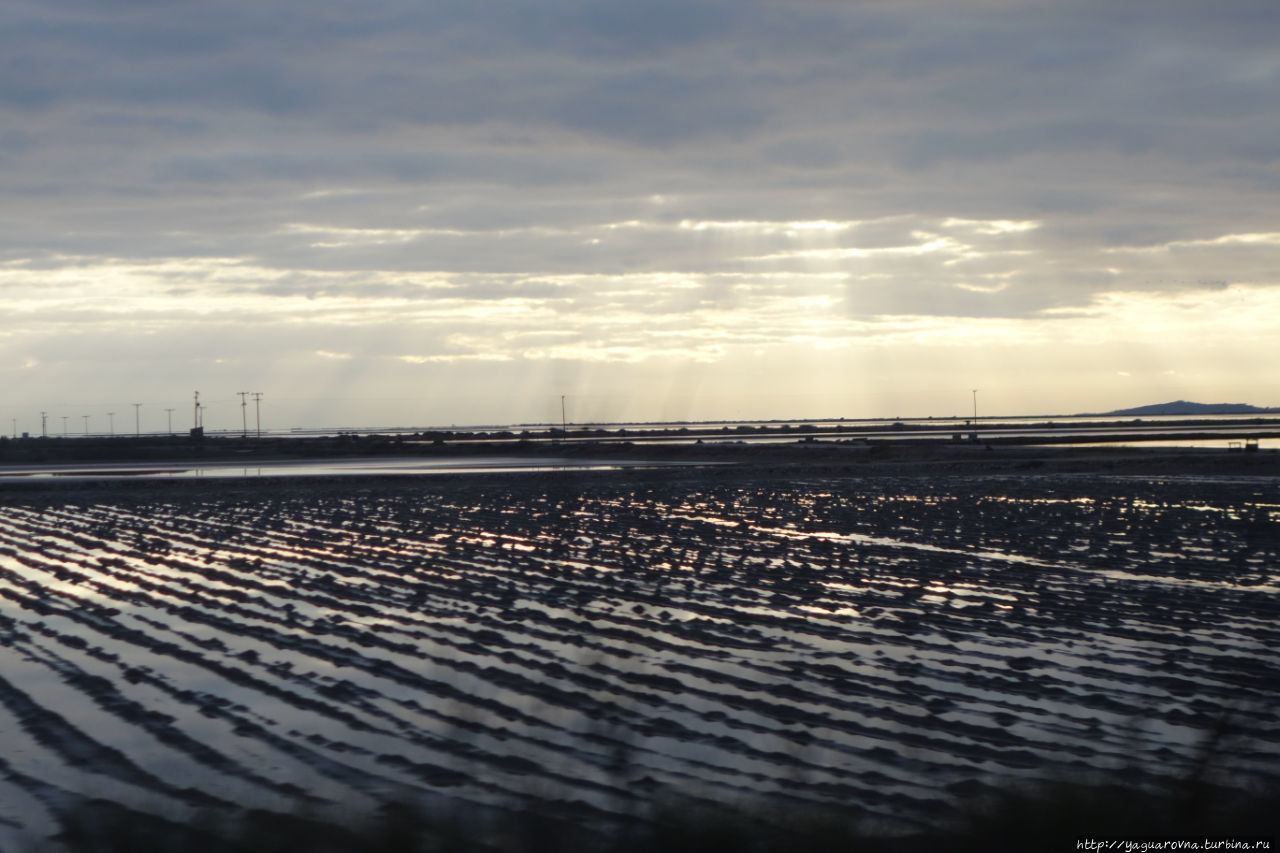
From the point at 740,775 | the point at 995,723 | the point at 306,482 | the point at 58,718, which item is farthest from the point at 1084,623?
the point at 306,482

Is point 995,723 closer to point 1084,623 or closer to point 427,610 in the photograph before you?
point 1084,623

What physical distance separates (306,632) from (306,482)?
138 feet

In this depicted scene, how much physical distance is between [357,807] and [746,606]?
1007 cm

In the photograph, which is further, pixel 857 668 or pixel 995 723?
pixel 857 668

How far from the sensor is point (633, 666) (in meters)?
14.0

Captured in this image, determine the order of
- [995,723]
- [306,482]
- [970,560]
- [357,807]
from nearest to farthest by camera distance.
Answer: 1. [357,807]
2. [995,723]
3. [970,560]
4. [306,482]

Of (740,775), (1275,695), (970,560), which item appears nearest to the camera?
(740,775)

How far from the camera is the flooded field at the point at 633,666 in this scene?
9.63 meters

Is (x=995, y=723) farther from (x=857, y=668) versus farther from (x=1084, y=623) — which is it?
(x=1084, y=623)

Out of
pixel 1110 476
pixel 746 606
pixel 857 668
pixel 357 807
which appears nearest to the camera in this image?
pixel 357 807

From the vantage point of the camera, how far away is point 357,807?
8727 millimetres

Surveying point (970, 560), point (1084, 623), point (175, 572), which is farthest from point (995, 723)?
point (175, 572)

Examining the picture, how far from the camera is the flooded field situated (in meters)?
9.63

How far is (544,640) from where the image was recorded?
51.4 feet
